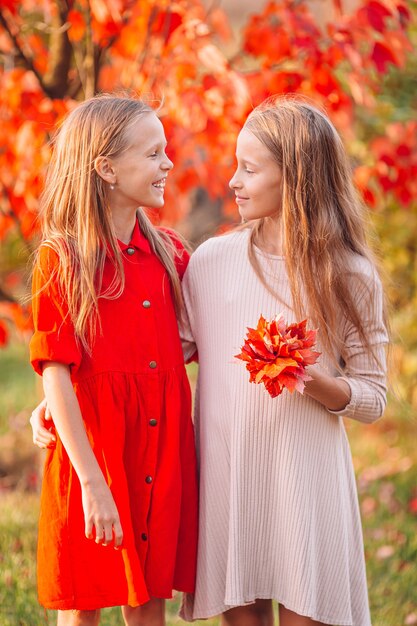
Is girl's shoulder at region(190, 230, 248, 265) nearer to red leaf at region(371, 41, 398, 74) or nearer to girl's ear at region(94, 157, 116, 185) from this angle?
girl's ear at region(94, 157, 116, 185)

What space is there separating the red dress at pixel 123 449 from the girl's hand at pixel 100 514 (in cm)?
7

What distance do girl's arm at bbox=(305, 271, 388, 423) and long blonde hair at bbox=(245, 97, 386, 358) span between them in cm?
2

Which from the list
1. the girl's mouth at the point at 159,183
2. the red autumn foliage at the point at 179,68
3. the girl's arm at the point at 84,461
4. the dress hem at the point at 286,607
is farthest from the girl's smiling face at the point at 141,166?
the dress hem at the point at 286,607

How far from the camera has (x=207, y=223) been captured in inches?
328

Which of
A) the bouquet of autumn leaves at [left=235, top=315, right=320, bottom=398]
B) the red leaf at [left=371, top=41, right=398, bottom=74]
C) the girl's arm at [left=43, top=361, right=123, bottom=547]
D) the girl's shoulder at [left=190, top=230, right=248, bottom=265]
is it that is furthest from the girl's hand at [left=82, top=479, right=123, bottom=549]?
the red leaf at [left=371, top=41, right=398, bottom=74]

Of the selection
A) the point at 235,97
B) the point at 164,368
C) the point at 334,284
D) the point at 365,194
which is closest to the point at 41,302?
the point at 164,368

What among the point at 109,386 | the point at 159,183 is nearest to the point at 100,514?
the point at 109,386

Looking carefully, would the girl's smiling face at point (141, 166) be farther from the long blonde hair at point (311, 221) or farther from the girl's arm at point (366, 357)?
the girl's arm at point (366, 357)

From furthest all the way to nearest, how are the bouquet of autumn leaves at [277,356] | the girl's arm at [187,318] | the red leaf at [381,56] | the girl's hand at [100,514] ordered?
the red leaf at [381,56] < the girl's arm at [187,318] < the girl's hand at [100,514] < the bouquet of autumn leaves at [277,356]

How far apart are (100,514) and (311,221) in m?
0.92

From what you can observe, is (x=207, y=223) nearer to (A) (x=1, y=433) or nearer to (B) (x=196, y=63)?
(A) (x=1, y=433)

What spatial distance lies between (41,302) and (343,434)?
0.90m

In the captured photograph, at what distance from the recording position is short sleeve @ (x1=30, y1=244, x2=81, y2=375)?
2.29 meters

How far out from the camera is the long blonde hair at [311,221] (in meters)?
2.45
